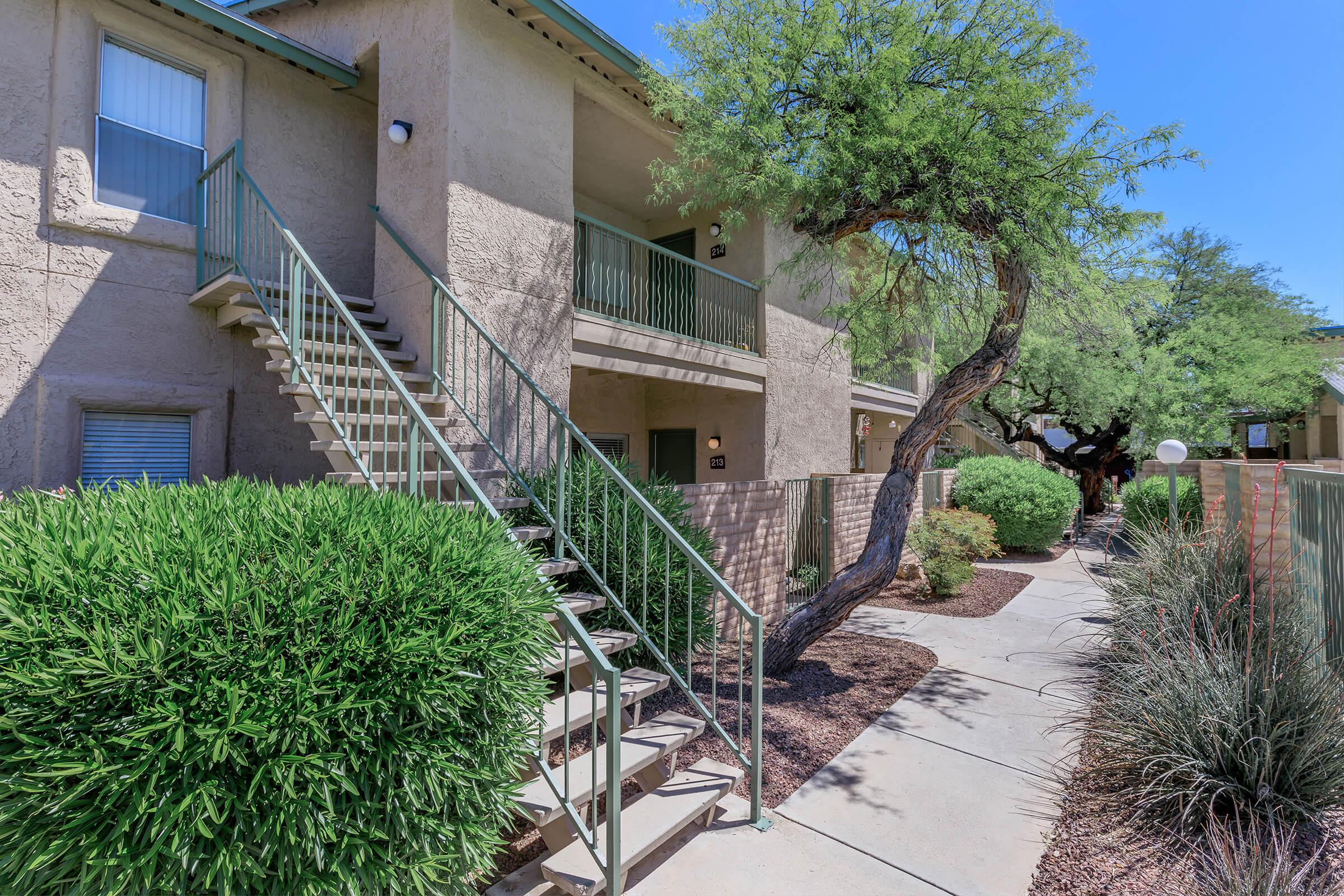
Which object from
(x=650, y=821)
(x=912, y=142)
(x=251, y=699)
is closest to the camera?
(x=251, y=699)

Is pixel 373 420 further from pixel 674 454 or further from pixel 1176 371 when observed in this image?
pixel 1176 371

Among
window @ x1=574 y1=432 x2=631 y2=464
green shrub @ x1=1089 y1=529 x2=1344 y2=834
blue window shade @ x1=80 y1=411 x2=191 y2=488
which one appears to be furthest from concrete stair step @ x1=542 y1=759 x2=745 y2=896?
window @ x1=574 y1=432 x2=631 y2=464

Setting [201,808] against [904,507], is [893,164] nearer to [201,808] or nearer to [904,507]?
[904,507]

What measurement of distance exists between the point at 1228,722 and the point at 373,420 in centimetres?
580

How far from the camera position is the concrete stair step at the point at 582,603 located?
4.37 meters

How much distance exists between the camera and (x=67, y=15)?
5535 millimetres

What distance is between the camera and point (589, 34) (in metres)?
7.12

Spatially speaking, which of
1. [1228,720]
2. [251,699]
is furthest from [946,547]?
[251,699]

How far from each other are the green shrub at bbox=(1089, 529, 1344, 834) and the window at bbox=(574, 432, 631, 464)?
7756 millimetres

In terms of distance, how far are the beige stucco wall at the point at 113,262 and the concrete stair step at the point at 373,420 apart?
1.24 m

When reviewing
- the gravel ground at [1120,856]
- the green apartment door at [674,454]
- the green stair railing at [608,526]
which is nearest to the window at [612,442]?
the green apartment door at [674,454]

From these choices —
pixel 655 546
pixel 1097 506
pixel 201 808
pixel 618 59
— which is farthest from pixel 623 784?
pixel 1097 506

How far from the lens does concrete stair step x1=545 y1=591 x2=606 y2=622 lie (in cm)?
437

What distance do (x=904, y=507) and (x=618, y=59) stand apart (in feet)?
19.7
